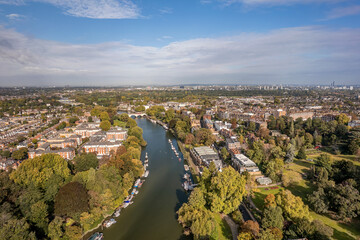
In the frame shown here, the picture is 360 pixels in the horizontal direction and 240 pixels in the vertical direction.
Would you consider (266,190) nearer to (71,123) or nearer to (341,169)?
(341,169)

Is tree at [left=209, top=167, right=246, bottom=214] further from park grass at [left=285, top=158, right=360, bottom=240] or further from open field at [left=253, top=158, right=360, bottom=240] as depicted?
park grass at [left=285, top=158, right=360, bottom=240]

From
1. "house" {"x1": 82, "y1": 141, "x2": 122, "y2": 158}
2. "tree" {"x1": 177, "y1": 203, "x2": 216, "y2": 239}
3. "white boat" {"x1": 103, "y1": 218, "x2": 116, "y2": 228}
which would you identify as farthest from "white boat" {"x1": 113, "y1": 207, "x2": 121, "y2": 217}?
"house" {"x1": 82, "y1": 141, "x2": 122, "y2": 158}

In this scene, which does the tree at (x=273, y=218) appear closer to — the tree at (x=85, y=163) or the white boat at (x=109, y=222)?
the white boat at (x=109, y=222)

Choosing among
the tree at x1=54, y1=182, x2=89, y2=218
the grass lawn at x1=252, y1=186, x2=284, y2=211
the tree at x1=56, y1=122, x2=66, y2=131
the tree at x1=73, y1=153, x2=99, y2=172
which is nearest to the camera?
the tree at x1=54, y1=182, x2=89, y2=218

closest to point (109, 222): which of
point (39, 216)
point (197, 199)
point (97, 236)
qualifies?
point (97, 236)

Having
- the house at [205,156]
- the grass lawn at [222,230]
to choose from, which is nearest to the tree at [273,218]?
the grass lawn at [222,230]

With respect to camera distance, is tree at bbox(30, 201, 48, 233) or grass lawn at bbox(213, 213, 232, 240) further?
grass lawn at bbox(213, 213, 232, 240)

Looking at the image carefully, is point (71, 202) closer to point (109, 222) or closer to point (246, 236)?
point (109, 222)
